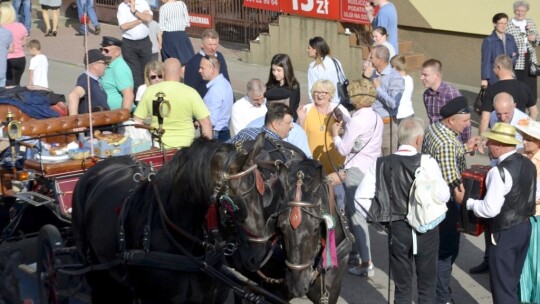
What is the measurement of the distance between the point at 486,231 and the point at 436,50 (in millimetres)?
10840

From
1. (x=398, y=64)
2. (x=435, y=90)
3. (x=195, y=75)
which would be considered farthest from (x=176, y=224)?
(x=195, y=75)

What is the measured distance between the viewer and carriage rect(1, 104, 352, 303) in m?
6.30

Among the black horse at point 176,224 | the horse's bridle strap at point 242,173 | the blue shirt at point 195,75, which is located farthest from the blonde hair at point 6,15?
the horse's bridle strap at point 242,173

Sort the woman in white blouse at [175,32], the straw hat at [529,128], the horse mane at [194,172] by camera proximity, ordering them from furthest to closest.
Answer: the woman in white blouse at [175,32], the straw hat at [529,128], the horse mane at [194,172]

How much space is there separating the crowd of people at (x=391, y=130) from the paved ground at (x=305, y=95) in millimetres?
203

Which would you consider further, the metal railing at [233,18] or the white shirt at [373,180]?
the metal railing at [233,18]

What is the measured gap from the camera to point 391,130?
7.92 metres

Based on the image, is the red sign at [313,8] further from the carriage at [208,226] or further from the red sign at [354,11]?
the carriage at [208,226]

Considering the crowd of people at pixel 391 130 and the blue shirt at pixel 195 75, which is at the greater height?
the blue shirt at pixel 195 75

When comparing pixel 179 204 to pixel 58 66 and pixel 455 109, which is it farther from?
pixel 58 66

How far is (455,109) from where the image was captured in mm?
8891

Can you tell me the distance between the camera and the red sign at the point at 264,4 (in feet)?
64.0

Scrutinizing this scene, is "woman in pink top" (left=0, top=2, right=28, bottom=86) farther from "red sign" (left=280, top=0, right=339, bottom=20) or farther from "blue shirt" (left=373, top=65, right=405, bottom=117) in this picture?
"blue shirt" (left=373, top=65, right=405, bottom=117)

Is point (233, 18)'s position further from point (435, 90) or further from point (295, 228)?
point (295, 228)
